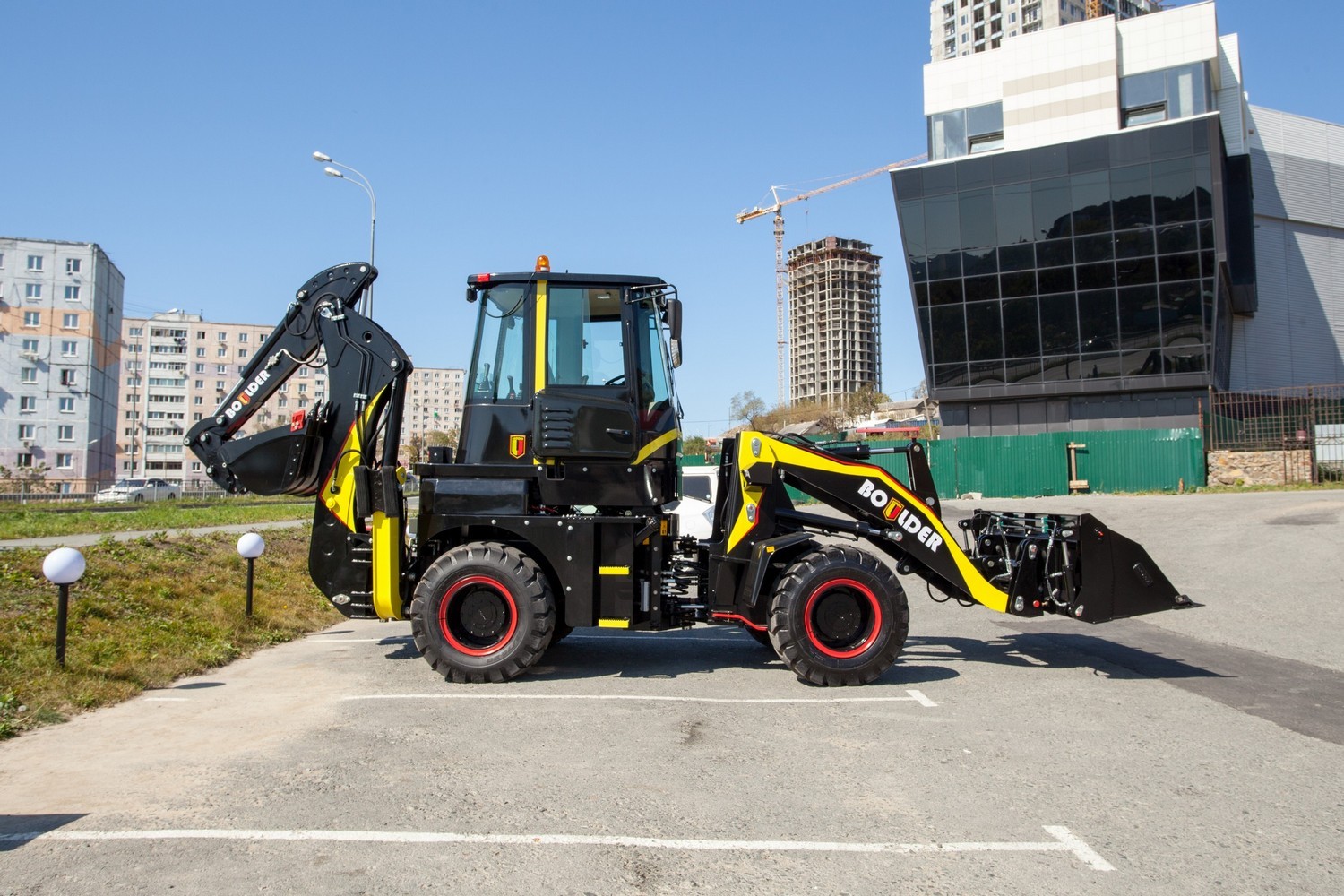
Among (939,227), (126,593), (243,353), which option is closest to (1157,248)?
(939,227)

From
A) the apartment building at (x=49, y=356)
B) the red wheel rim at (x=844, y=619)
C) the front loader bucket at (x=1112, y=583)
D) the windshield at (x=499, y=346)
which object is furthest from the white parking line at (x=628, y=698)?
the apartment building at (x=49, y=356)

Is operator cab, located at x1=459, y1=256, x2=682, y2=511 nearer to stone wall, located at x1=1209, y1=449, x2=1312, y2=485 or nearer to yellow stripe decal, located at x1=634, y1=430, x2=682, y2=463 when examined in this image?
yellow stripe decal, located at x1=634, y1=430, x2=682, y2=463

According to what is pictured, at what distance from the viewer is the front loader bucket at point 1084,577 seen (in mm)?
7512

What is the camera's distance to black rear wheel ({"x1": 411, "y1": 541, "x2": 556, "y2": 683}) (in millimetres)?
7297

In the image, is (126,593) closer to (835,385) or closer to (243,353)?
(243,353)

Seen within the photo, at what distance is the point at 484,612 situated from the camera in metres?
7.43

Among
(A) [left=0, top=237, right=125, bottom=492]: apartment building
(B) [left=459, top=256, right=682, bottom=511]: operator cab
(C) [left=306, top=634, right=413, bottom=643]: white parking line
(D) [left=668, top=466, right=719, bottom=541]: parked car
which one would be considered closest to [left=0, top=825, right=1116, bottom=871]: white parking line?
(B) [left=459, top=256, right=682, bottom=511]: operator cab

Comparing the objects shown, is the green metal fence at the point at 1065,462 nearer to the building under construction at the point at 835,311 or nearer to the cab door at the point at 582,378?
the cab door at the point at 582,378

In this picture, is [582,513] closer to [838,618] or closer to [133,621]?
[838,618]

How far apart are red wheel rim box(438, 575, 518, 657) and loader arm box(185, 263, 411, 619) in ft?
2.20

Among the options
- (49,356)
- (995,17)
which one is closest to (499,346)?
(49,356)

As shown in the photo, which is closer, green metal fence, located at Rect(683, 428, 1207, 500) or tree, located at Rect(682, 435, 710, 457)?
tree, located at Rect(682, 435, 710, 457)

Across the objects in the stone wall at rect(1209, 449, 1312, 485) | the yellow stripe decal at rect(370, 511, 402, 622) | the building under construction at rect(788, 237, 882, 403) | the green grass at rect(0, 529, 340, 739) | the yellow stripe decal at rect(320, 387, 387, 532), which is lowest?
the green grass at rect(0, 529, 340, 739)

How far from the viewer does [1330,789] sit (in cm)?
482
